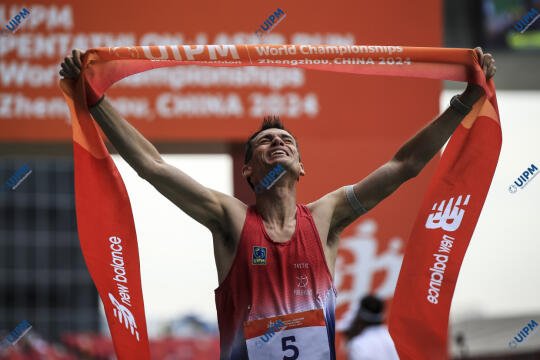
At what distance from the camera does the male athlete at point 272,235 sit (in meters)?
4.55

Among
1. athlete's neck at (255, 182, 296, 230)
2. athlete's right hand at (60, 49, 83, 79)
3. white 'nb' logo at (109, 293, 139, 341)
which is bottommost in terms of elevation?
white 'nb' logo at (109, 293, 139, 341)

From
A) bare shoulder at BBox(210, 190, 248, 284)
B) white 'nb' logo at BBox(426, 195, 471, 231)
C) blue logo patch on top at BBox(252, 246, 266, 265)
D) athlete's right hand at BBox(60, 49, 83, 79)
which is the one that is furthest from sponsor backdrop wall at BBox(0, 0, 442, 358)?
blue logo patch on top at BBox(252, 246, 266, 265)

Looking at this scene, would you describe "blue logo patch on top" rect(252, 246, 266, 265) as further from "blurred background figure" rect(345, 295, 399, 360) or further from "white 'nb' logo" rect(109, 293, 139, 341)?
"blurred background figure" rect(345, 295, 399, 360)

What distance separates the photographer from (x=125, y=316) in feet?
16.0

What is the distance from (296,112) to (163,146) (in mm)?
1321

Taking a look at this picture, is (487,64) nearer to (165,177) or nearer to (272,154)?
(272,154)

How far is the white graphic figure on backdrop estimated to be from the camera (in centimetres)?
1000

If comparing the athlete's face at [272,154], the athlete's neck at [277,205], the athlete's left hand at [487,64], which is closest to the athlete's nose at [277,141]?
the athlete's face at [272,154]

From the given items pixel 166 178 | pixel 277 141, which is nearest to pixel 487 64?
pixel 277 141

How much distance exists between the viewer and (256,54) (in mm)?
5062

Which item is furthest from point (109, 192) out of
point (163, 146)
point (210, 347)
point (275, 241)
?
point (210, 347)

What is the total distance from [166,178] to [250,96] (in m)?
5.42

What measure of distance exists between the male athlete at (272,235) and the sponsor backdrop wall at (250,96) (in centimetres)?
493

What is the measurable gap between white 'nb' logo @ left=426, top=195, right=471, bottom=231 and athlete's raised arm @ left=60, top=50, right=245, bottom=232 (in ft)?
3.40
